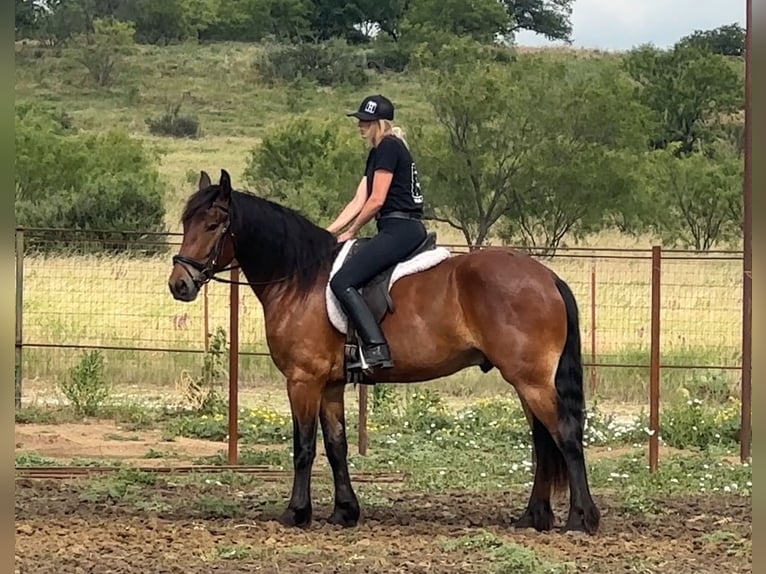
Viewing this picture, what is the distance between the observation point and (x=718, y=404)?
1150 cm

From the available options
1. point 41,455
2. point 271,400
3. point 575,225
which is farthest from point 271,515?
point 575,225

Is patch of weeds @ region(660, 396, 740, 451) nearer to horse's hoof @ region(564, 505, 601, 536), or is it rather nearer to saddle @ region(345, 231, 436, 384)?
horse's hoof @ region(564, 505, 601, 536)

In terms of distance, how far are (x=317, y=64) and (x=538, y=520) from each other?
39790 millimetres

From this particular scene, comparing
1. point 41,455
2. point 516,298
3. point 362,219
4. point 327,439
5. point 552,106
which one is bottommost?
point 41,455

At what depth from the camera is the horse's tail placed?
6070 millimetres

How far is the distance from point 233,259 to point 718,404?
6.71m

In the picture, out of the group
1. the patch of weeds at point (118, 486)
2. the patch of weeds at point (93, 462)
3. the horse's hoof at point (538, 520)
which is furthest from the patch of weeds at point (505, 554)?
the patch of weeds at point (93, 462)

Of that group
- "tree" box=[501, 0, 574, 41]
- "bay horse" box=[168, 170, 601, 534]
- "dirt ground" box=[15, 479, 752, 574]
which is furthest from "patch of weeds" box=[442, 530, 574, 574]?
"tree" box=[501, 0, 574, 41]

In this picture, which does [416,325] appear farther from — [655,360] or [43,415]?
[43,415]

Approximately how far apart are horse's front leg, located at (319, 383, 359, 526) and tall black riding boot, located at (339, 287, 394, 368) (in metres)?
0.45

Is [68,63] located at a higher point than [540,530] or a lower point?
higher

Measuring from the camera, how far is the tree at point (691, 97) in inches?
1387

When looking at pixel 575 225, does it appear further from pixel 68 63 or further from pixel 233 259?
pixel 68 63

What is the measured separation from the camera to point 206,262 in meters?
6.21
